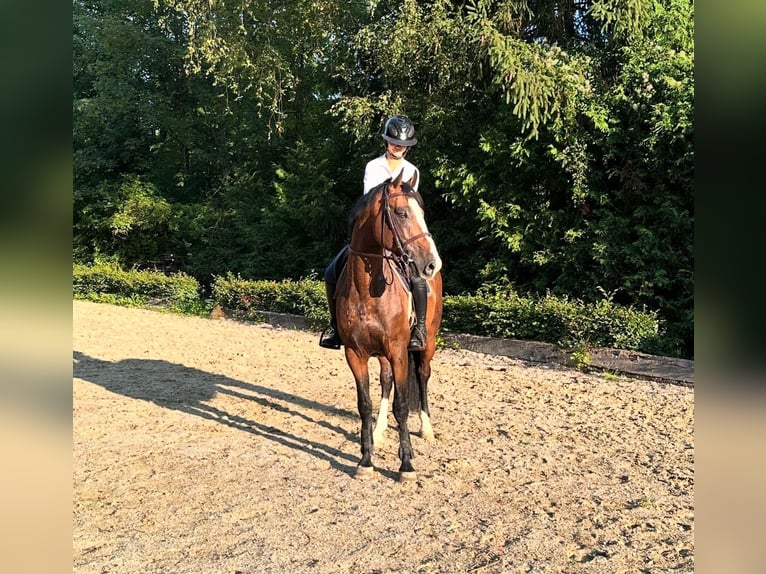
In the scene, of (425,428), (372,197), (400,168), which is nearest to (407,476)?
(425,428)

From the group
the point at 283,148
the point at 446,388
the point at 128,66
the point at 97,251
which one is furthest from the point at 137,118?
the point at 446,388

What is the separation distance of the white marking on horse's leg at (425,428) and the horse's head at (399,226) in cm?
188

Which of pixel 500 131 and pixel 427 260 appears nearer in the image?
pixel 427 260

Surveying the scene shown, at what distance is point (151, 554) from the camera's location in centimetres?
304

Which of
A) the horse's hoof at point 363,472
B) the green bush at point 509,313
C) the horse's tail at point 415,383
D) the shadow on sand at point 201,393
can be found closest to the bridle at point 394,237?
the horse's tail at point 415,383

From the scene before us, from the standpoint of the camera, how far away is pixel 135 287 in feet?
56.8

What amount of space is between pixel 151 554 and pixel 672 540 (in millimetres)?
2890

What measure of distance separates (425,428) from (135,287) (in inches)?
583

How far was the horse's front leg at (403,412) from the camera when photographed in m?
4.10

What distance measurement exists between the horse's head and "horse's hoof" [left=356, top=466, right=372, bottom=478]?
64.3 inches

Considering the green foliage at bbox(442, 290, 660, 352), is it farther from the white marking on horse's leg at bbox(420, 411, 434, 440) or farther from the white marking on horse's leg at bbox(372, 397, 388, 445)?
the white marking on horse's leg at bbox(372, 397, 388, 445)

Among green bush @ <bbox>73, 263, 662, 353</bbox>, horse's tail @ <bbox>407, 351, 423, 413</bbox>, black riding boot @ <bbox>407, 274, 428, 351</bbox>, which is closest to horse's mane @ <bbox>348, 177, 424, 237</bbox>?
black riding boot @ <bbox>407, 274, 428, 351</bbox>

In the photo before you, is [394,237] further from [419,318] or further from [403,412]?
[403,412]

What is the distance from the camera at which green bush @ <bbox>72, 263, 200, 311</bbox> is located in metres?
16.4
